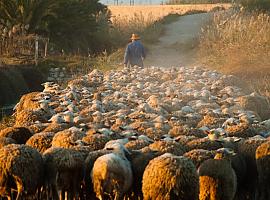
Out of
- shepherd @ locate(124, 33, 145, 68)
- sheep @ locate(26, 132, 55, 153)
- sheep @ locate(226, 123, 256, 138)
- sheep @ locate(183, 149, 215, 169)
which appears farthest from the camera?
shepherd @ locate(124, 33, 145, 68)

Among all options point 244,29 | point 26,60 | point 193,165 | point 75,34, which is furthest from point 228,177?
point 75,34

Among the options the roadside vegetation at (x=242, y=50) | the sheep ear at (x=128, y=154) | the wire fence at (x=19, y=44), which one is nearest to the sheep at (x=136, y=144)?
the sheep ear at (x=128, y=154)

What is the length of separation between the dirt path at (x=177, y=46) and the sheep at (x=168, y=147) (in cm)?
1419

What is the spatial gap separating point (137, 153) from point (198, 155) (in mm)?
682

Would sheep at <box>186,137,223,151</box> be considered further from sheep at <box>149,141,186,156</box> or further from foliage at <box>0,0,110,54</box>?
foliage at <box>0,0,110,54</box>

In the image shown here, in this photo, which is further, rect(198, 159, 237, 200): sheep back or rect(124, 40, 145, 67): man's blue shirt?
rect(124, 40, 145, 67): man's blue shirt

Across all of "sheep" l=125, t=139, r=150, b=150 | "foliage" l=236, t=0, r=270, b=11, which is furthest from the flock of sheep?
"foliage" l=236, t=0, r=270, b=11

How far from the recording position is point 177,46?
1083 inches

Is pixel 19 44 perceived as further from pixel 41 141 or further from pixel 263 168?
pixel 263 168

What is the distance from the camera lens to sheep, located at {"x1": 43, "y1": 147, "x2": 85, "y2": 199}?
20.9 ft

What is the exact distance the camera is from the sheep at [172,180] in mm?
5852

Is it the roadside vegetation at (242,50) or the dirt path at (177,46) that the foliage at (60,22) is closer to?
the dirt path at (177,46)

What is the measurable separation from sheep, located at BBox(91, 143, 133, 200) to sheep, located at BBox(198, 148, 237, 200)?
0.79 m

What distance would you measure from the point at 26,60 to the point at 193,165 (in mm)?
17512
